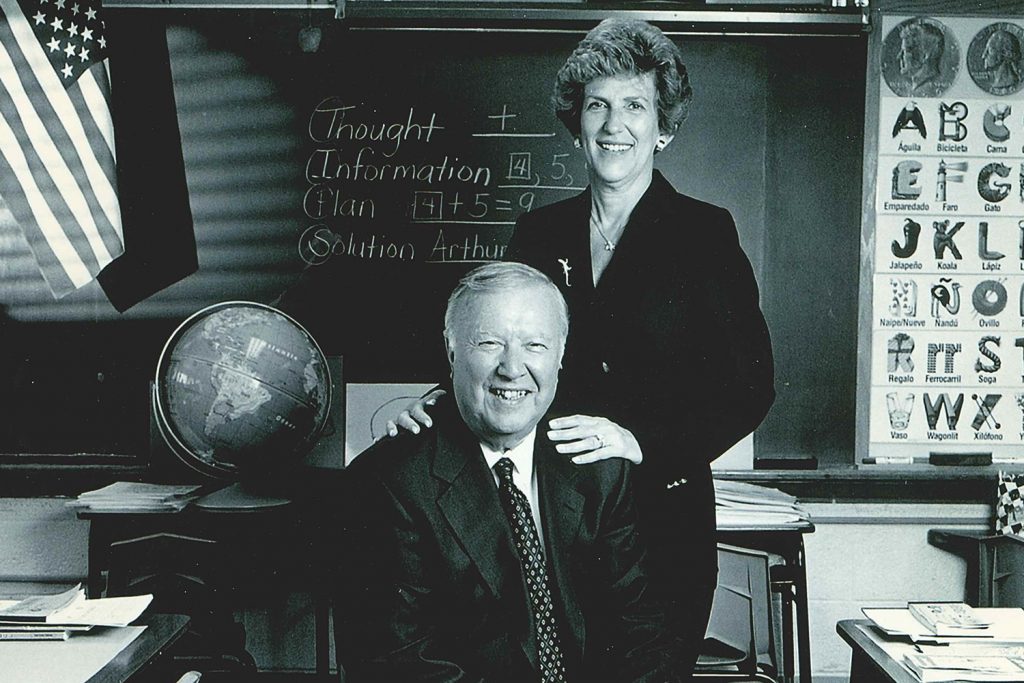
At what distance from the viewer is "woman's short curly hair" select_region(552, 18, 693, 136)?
252cm

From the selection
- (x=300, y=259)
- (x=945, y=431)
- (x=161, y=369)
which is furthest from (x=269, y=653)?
(x=945, y=431)

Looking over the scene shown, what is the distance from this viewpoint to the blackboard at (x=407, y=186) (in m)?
3.55

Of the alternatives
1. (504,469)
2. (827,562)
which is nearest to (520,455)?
(504,469)

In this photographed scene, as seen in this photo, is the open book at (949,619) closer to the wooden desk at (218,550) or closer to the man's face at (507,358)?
the man's face at (507,358)

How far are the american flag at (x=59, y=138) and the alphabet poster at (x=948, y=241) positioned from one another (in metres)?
2.73

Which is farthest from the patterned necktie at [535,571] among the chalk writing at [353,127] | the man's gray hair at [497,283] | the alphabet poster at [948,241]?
the alphabet poster at [948,241]

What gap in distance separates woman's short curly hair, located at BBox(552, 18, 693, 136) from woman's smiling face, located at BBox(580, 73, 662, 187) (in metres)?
0.02

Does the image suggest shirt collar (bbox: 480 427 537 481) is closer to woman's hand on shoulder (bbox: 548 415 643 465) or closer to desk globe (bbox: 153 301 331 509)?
woman's hand on shoulder (bbox: 548 415 643 465)

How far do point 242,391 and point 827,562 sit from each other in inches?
84.0

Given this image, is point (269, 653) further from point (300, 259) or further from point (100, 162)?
point (100, 162)

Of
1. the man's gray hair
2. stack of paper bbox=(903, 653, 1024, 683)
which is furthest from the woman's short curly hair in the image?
stack of paper bbox=(903, 653, 1024, 683)

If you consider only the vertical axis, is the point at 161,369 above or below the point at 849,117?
below

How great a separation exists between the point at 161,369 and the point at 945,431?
106 inches

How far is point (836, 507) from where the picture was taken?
3607mm
